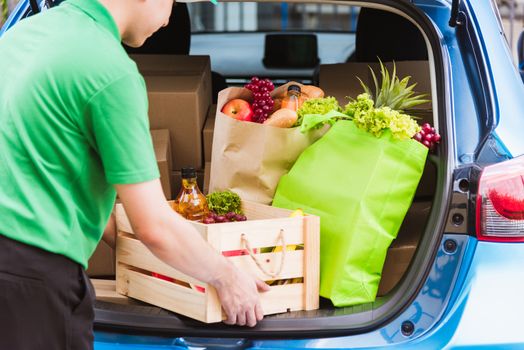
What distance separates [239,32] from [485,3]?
3446 millimetres

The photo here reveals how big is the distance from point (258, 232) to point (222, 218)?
0.22m

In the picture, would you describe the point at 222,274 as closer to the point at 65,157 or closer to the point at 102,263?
the point at 65,157

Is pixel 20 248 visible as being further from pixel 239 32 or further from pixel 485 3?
pixel 239 32

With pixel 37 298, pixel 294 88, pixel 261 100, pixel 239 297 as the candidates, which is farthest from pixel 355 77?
pixel 37 298

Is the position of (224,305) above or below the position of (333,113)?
below

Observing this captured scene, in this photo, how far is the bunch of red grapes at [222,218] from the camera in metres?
2.60

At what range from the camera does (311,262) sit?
2.50 meters

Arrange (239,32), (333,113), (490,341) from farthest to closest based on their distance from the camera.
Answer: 1. (239,32)
2. (333,113)
3. (490,341)

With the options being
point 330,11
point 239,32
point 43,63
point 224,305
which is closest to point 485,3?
point 224,305

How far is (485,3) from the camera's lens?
8.82ft

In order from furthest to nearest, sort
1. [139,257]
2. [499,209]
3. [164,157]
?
[164,157] → [139,257] → [499,209]

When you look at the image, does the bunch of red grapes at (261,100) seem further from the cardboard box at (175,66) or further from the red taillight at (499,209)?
the red taillight at (499,209)

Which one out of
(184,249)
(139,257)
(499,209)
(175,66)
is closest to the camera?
(184,249)

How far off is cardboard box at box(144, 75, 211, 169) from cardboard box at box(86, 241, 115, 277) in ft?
1.81
